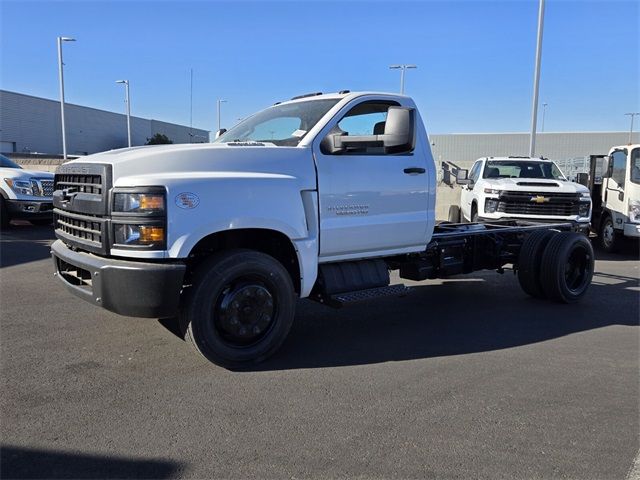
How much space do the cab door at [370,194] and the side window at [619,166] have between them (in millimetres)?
7855

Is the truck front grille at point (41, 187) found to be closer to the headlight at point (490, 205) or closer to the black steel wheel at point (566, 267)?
the headlight at point (490, 205)

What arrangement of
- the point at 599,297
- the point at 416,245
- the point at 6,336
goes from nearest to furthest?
the point at 6,336
the point at 416,245
the point at 599,297

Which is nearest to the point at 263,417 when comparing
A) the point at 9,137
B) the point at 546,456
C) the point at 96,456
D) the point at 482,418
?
the point at 96,456

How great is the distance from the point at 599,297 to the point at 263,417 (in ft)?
18.8

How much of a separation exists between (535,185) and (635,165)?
2.40 meters

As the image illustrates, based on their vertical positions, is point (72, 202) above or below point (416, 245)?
above

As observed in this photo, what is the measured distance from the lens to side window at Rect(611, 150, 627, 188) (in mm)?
11328

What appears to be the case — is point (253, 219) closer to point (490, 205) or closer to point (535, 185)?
point (490, 205)

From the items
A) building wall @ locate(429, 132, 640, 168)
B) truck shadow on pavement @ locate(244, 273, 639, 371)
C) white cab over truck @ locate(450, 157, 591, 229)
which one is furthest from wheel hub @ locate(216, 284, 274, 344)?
building wall @ locate(429, 132, 640, 168)

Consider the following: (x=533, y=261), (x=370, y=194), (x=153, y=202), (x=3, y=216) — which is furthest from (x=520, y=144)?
(x=153, y=202)

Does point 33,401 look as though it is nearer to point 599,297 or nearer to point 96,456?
point 96,456

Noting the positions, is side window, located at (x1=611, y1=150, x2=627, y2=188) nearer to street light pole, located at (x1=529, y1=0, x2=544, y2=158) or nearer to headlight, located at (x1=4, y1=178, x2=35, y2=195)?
street light pole, located at (x1=529, y1=0, x2=544, y2=158)

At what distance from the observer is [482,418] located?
3.54 meters

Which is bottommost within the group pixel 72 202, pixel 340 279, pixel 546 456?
pixel 546 456
